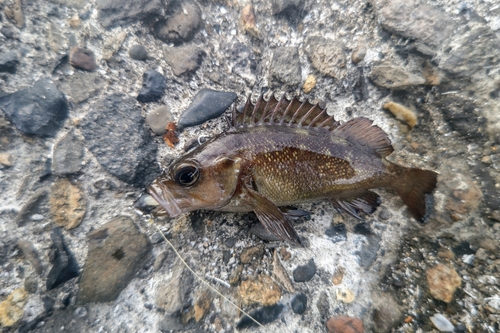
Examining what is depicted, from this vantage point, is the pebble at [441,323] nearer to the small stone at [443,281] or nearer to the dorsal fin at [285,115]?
the small stone at [443,281]

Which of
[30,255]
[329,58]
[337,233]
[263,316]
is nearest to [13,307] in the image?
[30,255]

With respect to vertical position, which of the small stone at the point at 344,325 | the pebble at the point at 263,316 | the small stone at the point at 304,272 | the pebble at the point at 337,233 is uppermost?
the pebble at the point at 337,233

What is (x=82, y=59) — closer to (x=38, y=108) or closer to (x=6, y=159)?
(x=38, y=108)

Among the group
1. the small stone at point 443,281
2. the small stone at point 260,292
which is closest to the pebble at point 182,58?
the small stone at point 260,292

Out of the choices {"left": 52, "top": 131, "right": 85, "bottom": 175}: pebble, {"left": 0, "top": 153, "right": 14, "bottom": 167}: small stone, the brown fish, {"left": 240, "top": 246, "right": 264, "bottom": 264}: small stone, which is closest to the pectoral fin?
the brown fish

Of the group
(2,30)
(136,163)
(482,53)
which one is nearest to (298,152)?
(136,163)

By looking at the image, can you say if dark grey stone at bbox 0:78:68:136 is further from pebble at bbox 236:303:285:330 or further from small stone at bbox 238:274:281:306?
pebble at bbox 236:303:285:330

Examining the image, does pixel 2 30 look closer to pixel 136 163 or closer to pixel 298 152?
pixel 136 163
